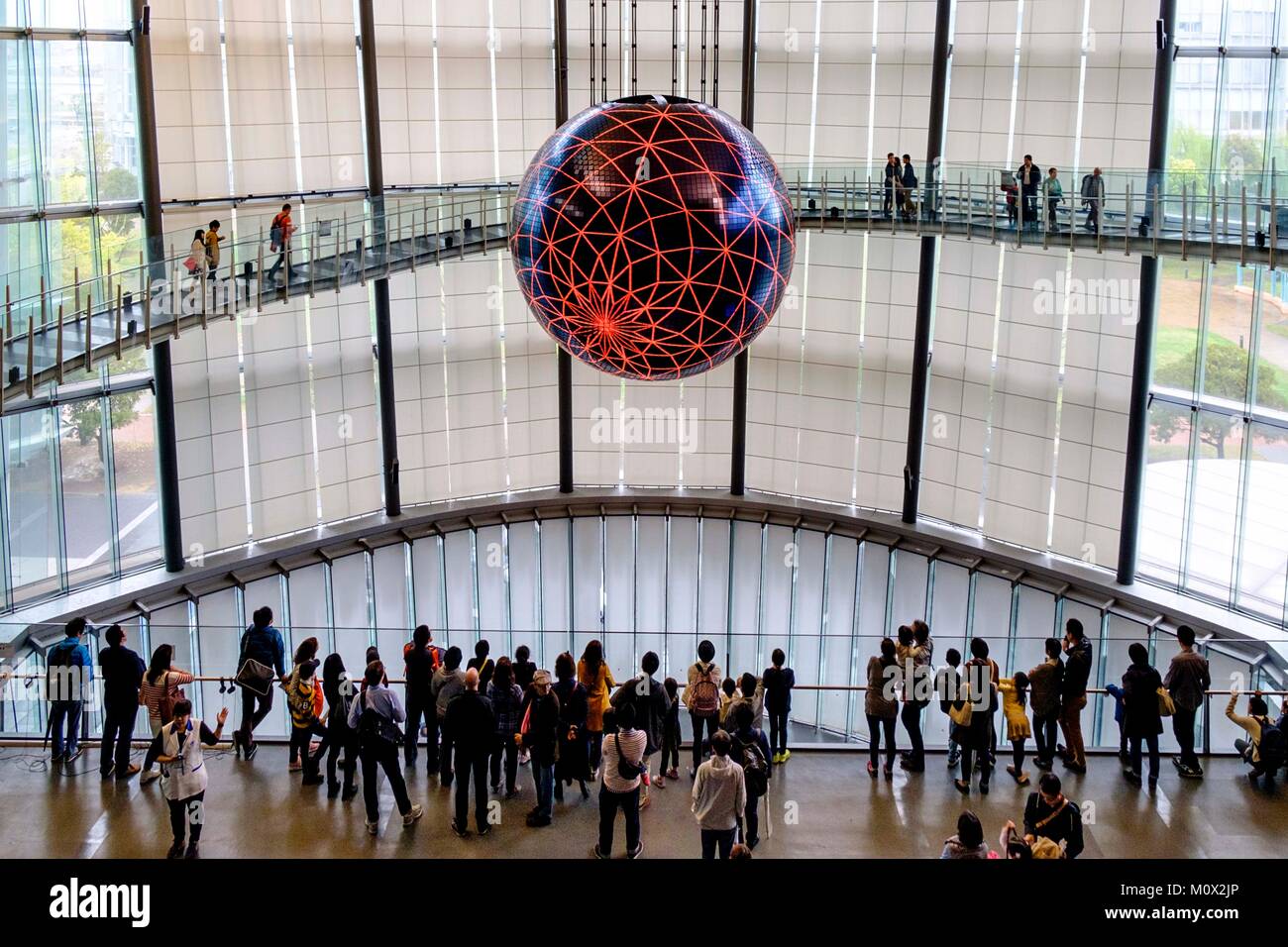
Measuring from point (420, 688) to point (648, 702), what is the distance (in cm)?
233

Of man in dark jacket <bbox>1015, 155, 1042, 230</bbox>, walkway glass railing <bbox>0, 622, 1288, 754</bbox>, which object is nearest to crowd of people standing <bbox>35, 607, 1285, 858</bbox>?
walkway glass railing <bbox>0, 622, 1288, 754</bbox>

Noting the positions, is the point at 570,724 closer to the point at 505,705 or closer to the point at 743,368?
the point at 505,705

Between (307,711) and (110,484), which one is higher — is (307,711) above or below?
below

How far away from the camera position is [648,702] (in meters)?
11.6

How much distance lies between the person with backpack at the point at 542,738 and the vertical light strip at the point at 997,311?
12176 mm

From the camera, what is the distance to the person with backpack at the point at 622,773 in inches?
415

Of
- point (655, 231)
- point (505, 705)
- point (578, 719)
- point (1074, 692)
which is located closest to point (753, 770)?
point (578, 719)

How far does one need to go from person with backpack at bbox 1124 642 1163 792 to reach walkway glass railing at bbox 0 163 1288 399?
23.1ft

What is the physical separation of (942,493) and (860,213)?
208 inches

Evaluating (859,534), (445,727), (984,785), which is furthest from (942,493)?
(445,727)

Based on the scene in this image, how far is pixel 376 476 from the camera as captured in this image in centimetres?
2316

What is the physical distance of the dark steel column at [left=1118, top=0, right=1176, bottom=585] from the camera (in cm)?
1861

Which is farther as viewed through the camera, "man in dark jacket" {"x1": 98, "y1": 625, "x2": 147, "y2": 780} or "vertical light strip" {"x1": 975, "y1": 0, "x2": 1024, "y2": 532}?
"vertical light strip" {"x1": 975, "y1": 0, "x2": 1024, "y2": 532}

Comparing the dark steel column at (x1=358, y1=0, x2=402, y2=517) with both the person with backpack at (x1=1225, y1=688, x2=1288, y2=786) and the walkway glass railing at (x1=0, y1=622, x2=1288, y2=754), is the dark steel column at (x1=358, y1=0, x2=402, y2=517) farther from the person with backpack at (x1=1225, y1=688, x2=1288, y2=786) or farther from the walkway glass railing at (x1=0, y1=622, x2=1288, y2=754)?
the person with backpack at (x1=1225, y1=688, x2=1288, y2=786)
